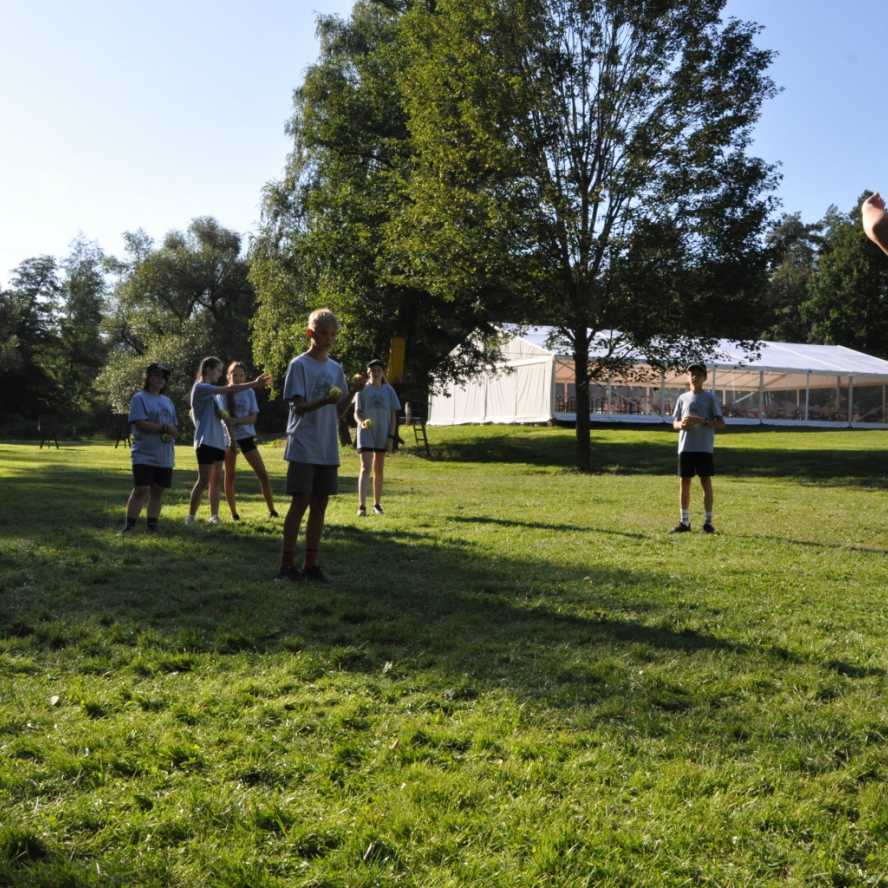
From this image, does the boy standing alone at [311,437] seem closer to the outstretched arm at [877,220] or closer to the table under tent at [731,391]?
the outstretched arm at [877,220]

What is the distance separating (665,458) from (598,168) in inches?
331

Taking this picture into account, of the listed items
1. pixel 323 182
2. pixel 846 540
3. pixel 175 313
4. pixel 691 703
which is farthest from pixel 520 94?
pixel 175 313

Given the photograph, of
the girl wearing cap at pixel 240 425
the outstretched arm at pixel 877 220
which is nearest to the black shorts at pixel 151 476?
the girl wearing cap at pixel 240 425

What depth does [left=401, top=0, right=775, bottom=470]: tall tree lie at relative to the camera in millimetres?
23812

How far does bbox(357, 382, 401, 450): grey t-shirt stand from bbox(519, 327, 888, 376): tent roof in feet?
95.4

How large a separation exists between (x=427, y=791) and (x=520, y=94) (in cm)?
2283

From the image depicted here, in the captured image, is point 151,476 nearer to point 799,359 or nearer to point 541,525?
point 541,525

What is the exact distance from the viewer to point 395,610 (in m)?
6.45

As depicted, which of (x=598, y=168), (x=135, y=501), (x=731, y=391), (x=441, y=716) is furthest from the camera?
(x=731, y=391)

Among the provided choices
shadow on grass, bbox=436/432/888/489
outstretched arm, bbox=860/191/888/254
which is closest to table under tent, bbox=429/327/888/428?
shadow on grass, bbox=436/432/888/489

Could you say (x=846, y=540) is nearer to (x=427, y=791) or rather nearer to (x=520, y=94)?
(x=427, y=791)

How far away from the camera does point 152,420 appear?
32.4 feet

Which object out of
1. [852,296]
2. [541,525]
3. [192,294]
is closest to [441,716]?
[541,525]

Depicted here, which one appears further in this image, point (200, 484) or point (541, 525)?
point (541, 525)
